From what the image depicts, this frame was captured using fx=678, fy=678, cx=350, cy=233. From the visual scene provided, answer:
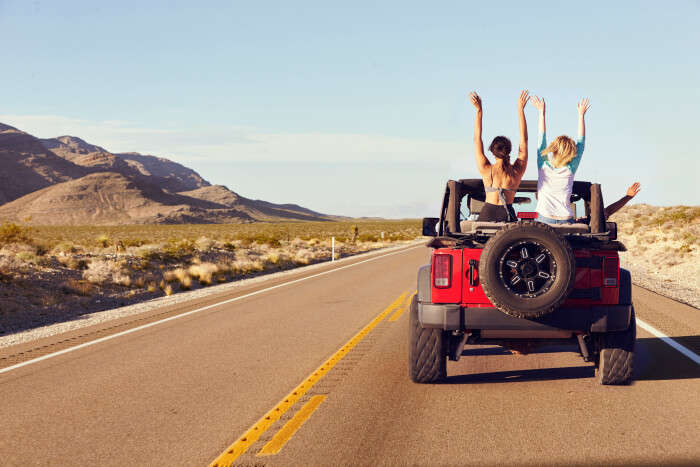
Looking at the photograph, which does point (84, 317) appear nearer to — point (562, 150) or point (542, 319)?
point (542, 319)

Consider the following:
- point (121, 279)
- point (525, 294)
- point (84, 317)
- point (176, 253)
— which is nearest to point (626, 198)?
point (525, 294)

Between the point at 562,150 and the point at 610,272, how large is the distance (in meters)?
1.21

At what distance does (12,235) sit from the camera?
25531 mm

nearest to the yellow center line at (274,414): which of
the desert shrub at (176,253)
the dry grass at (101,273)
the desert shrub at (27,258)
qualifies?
the dry grass at (101,273)

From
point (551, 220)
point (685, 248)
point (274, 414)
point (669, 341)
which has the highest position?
point (551, 220)

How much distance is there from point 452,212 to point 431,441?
2580mm

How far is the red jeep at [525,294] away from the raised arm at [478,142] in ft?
1.59

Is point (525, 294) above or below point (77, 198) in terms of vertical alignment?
below

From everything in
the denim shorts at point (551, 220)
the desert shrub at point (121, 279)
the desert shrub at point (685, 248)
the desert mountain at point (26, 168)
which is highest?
the desert mountain at point (26, 168)

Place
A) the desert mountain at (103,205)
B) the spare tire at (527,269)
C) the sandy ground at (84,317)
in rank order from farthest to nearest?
1. the desert mountain at (103,205)
2. the sandy ground at (84,317)
3. the spare tire at (527,269)

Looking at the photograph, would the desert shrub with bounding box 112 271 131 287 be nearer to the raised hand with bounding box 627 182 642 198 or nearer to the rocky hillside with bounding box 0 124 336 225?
the raised hand with bounding box 627 182 642 198

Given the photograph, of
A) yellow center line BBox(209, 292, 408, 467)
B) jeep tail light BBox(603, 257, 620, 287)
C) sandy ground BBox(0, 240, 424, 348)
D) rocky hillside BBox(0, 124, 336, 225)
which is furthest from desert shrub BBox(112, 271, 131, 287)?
rocky hillside BBox(0, 124, 336, 225)

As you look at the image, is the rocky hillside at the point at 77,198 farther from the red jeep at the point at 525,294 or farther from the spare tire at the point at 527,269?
the spare tire at the point at 527,269

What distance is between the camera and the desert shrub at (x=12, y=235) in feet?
82.8
